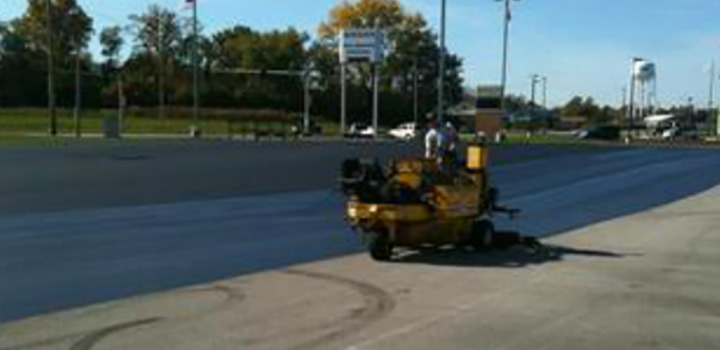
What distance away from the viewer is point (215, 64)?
16600cm

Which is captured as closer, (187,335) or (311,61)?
(187,335)

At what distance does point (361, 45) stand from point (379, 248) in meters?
131

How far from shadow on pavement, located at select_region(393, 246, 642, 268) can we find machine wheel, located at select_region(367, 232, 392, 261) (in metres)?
0.18

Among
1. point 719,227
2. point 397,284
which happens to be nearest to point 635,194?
point 719,227

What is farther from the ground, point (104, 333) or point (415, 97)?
point (415, 97)

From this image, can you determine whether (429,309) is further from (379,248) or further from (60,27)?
(60,27)

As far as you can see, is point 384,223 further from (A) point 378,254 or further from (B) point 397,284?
(B) point 397,284

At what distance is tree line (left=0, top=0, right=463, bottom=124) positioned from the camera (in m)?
141

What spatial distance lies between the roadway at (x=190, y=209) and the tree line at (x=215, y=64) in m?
91.1

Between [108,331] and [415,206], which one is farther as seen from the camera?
[415,206]

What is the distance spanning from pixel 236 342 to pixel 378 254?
6621 mm

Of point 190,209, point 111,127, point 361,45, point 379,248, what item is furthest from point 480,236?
point 361,45

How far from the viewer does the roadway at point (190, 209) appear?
1451cm

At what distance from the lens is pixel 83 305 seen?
472 inches
